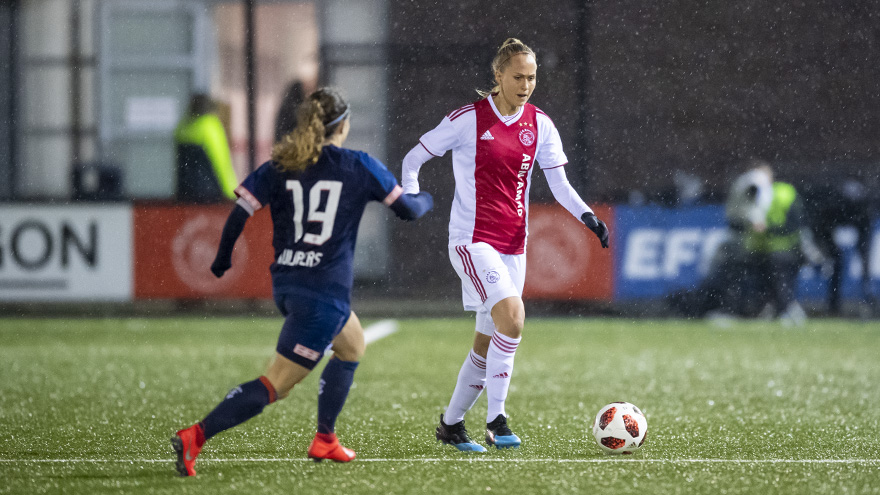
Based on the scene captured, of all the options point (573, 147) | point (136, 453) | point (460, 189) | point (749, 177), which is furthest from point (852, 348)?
point (136, 453)

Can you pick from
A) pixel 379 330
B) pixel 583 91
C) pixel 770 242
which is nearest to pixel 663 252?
pixel 770 242

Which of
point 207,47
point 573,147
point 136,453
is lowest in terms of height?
point 136,453

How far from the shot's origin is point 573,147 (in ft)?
42.3

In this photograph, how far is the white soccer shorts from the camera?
4.75 metres

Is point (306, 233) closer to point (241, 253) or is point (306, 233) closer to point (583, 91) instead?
point (241, 253)

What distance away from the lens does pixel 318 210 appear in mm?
4203

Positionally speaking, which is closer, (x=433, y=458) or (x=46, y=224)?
(x=433, y=458)

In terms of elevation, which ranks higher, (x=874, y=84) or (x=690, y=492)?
(x=874, y=84)

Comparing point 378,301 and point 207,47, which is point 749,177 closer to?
point 378,301

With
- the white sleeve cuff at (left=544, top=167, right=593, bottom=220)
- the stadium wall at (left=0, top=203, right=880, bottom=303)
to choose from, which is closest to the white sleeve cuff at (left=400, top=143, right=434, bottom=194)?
the white sleeve cuff at (left=544, top=167, right=593, bottom=220)

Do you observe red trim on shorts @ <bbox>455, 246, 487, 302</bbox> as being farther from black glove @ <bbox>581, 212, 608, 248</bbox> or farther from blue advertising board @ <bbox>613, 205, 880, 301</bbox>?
blue advertising board @ <bbox>613, 205, 880, 301</bbox>

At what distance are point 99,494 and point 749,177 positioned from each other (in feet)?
29.8

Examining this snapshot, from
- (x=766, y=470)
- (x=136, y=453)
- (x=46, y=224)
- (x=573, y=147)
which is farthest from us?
(x=573, y=147)

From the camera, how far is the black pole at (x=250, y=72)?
1330 centimetres
